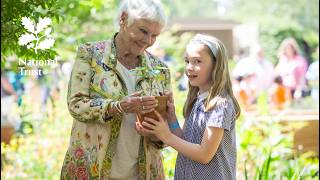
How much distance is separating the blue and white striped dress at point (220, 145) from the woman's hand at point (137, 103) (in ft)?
1.04

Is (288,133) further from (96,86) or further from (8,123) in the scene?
(96,86)

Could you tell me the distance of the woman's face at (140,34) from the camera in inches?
138

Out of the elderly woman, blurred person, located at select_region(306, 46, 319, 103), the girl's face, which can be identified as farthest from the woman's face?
blurred person, located at select_region(306, 46, 319, 103)

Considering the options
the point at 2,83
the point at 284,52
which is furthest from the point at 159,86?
the point at 284,52

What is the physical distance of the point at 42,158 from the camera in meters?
7.24

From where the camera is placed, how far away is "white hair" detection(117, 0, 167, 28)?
11.5 feet

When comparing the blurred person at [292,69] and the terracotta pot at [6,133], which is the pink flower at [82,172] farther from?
the blurred person at [292,69]

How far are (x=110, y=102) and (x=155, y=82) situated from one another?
11.7 inches

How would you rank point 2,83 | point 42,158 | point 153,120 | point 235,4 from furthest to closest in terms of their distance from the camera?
point 235,4
point 2,83
point 42,158
point 153,120

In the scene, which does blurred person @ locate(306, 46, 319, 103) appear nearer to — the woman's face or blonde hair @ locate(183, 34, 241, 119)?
blonde hair @ locate(183, 34, 241, 119)

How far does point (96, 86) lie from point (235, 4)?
183 feet

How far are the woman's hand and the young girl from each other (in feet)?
0.45

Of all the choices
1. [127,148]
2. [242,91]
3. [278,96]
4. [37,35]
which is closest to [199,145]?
[127,148]

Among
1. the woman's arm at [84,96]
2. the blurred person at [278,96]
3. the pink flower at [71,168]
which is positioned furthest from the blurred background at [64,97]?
the pink flower at [71,168]
